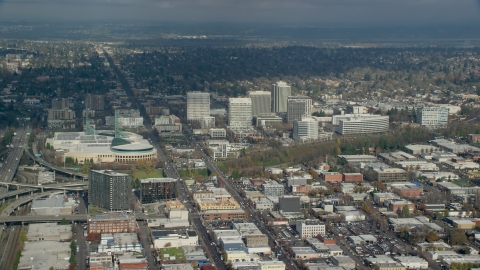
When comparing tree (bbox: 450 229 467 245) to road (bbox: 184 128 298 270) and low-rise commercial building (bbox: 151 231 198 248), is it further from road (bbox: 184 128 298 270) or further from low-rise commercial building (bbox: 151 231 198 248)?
low-rise commercial building (bbox: 151 231 198 248)

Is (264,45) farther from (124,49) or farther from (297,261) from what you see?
(297,261)

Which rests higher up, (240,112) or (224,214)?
(240,112)

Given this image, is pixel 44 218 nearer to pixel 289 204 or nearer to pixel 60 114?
pixel 289 204

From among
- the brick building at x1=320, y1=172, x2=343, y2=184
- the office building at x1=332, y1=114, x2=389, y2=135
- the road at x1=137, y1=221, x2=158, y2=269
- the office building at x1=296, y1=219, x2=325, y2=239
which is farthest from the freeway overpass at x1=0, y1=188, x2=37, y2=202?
the office building at x1=332, y1=114, x2=389, y2=135

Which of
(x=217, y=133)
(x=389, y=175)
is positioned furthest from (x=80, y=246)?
(x=217, y=133)

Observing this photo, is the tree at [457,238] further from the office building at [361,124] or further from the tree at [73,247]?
the office building at [361,124]

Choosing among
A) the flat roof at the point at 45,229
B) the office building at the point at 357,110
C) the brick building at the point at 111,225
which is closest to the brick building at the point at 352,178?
the brick building at the point at 111,225

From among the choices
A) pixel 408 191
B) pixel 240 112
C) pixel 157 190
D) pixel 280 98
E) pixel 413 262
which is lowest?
pixel 413 262
